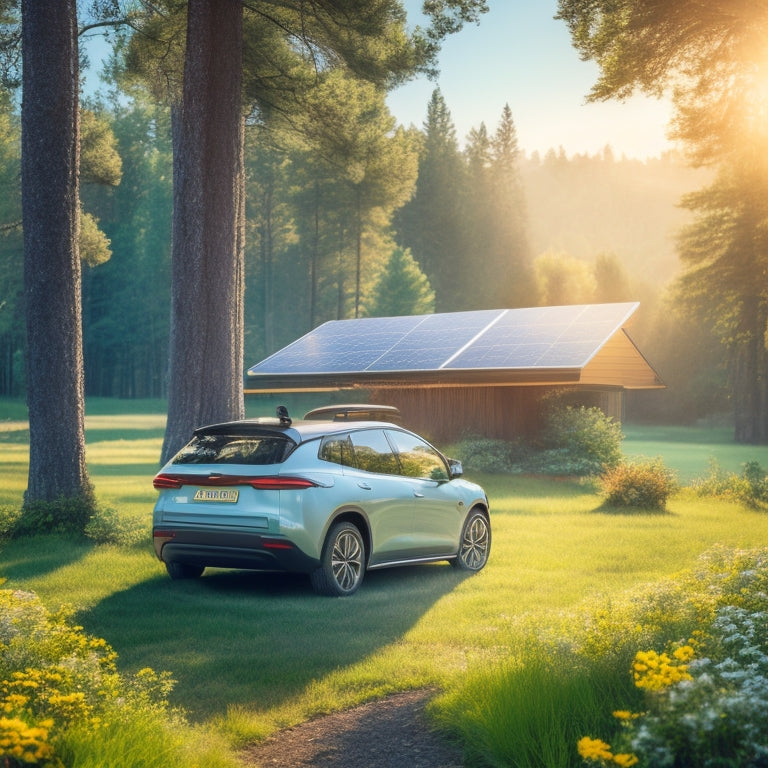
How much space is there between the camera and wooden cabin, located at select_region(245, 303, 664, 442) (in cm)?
2647

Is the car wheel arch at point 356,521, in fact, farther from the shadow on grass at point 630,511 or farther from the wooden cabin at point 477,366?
the wooden cabin at point 477,366

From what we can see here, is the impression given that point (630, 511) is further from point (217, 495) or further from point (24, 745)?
point (24, 745)

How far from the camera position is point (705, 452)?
136 feet

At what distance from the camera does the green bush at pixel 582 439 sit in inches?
1049

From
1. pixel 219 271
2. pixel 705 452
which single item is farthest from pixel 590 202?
pixel 219 271

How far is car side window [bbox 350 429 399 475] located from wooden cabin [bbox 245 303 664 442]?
1421cm

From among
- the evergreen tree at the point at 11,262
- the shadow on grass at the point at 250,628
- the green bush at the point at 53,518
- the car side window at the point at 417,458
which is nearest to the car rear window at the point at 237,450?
the shadow on grass at the point at 250,628

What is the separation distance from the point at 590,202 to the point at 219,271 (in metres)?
166

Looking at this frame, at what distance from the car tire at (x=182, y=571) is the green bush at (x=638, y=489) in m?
10.8

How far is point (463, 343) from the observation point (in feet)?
95.1

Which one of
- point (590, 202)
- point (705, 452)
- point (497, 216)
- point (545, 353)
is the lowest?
point (705, 452)

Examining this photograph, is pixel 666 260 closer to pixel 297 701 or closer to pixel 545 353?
pixel 545 353

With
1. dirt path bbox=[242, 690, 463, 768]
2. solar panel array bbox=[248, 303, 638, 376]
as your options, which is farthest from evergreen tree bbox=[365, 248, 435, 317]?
dirt path bbox=[242, 690, 463, 768]

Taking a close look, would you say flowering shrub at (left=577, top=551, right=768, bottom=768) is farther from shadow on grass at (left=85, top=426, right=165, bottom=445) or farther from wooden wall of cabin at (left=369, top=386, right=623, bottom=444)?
shadow on grass at (left=85, top=426, right=165, bottom=445)
